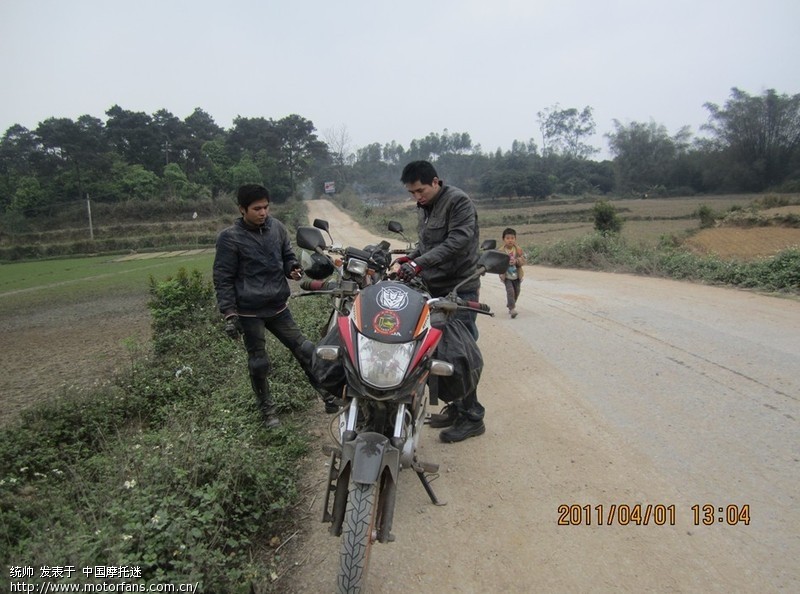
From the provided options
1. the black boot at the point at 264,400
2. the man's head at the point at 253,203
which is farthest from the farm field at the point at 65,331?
the man's head at the point at 253,203

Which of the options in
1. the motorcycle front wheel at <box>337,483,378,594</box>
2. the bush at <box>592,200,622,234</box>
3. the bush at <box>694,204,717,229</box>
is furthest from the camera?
the bush at <box>694,204,717,229</box>

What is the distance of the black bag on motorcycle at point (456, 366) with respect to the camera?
2.77m

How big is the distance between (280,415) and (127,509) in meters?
1.76

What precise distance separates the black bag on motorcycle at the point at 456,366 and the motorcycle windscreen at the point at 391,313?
40 centimetres

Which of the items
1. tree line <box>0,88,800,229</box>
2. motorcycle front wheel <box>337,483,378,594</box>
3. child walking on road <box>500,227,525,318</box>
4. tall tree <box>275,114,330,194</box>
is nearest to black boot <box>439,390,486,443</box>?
motorcycle front wheel <box>337,483,378,594</box>

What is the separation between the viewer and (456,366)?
9.09ft

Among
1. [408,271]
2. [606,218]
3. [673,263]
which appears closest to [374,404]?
[408,271]

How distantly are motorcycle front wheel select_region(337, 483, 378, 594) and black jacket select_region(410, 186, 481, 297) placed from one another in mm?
1617

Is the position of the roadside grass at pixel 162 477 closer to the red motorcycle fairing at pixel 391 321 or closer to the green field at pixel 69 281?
the red motorcycle fairing at pixel 391 321

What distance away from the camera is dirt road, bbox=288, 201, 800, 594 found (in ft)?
7.16

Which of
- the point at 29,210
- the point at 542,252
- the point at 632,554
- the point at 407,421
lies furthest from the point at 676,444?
the point at 29,210

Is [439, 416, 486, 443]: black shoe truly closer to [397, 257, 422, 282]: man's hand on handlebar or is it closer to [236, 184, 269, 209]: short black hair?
[397, 257, 422, 282]: man's hand on handlebar

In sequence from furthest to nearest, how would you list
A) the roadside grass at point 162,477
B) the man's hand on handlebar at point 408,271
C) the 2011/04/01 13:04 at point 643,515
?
the man's hand on handlebar at point 408,271 → the 2011/04/01 13:04 at point 643,515 → the roadside grass at point 162,477

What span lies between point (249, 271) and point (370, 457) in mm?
2212
